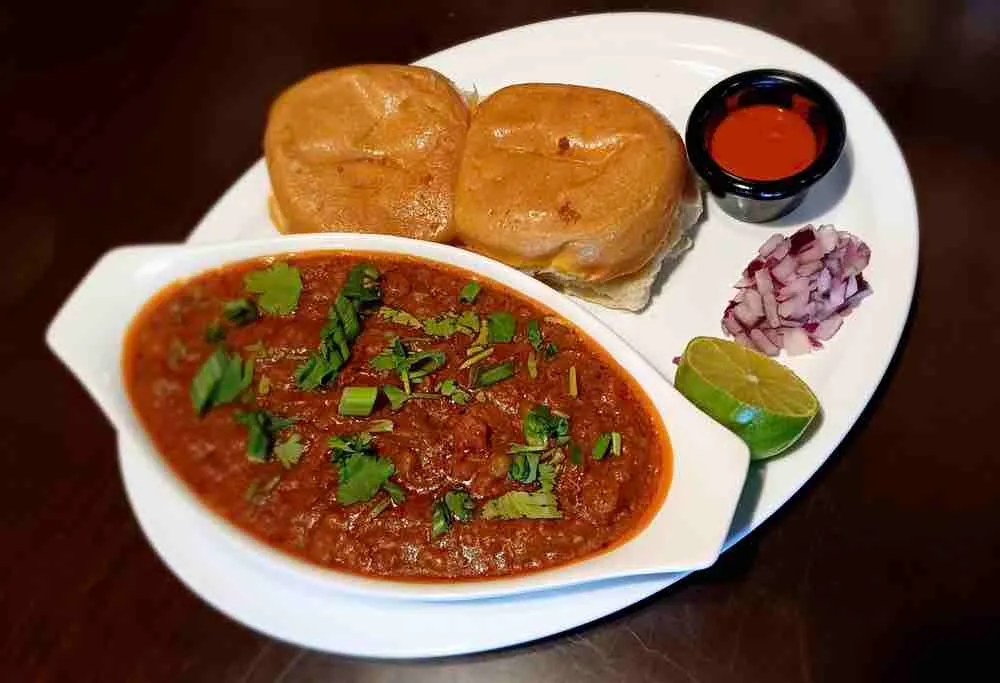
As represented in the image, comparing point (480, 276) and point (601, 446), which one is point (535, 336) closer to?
point (480, 276)

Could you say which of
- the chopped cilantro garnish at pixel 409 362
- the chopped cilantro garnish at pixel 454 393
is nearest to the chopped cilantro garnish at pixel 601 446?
the chopped cilantro garnish at pixel 454 393

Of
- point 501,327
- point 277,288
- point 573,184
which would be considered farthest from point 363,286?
point 573,184

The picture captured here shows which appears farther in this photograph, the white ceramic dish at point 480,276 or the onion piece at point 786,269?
the onion piece at point 786,269

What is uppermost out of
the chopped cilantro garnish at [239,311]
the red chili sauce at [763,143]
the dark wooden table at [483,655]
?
the red chili sauce at [763,143]

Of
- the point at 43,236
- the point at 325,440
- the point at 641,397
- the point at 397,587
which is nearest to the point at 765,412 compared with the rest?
the point at 641,397

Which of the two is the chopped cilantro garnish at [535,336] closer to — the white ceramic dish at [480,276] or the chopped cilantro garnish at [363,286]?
the white ceramic dish at [480,276]
